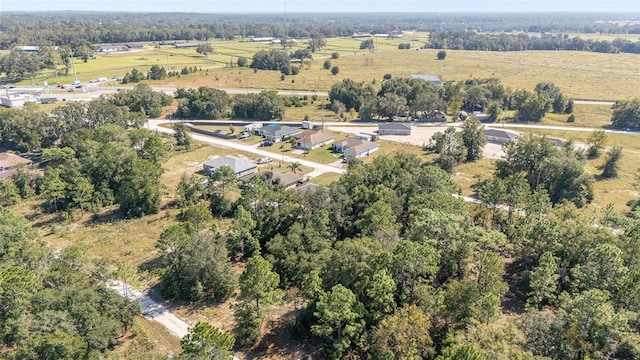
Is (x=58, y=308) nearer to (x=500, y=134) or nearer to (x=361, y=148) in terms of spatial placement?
(x=361, y=148)

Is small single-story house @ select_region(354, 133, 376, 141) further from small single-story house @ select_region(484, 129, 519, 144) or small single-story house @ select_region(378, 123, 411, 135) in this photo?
small single-story house @ select_region(484, 129, 519, 144)

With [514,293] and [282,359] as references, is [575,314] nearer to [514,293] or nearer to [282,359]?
[514,293]

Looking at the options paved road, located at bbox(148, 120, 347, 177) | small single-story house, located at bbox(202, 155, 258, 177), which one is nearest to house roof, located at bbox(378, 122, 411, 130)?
paved road, located at bbox(148, 120, 347, 177)

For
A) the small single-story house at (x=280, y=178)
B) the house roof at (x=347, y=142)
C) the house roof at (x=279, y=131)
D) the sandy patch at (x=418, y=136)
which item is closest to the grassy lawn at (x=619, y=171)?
the sandy patch at (x=418, y=136)

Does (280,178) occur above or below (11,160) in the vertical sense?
below

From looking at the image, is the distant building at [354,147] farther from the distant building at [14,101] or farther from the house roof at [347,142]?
the distant building at [14,101]

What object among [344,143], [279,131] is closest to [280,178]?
[344,143]

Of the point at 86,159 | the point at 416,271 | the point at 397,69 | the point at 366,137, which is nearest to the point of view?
the point at 416,271
